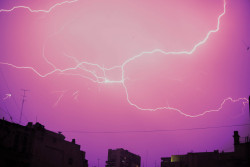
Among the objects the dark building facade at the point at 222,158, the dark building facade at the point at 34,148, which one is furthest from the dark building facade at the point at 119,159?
the dark building facade at the point at 34,148

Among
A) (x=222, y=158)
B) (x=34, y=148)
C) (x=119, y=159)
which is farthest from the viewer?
(x=119, y=159)

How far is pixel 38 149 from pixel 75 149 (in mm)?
9424

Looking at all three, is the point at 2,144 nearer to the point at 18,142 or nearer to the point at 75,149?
the point at 18,142

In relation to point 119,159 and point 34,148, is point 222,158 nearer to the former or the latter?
point 34,148

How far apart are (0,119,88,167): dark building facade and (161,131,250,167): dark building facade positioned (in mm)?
20372

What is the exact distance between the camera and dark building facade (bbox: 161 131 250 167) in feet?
118

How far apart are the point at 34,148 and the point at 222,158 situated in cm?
2703

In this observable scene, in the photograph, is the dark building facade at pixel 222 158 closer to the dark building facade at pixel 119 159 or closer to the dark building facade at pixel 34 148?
the dark building facade at pixel 34 148

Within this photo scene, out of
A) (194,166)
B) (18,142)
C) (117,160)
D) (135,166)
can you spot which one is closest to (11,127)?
(18,142)

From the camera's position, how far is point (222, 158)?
142 feet

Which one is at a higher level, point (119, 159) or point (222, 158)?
point (119, 159)

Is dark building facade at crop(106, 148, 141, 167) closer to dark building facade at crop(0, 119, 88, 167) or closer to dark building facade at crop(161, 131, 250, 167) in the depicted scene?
dark building facade at crop(161, 131, 250, 167)

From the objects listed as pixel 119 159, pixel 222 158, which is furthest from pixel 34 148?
pixel 119 159

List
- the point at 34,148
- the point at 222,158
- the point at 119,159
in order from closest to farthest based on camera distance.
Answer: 1. the point at 34,148
2. the point at 222,158
3. the point at 119,159
